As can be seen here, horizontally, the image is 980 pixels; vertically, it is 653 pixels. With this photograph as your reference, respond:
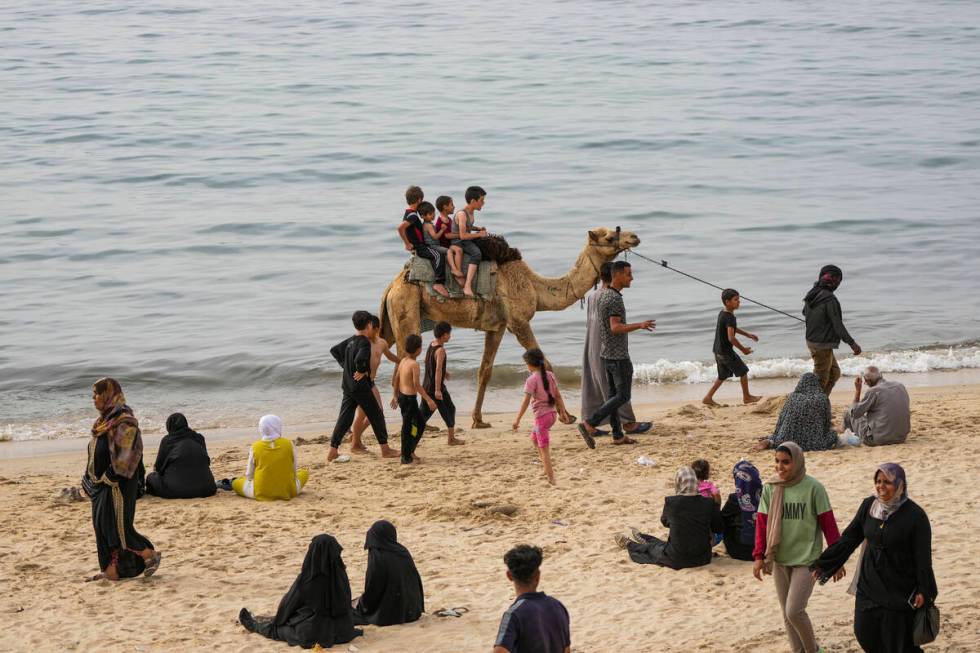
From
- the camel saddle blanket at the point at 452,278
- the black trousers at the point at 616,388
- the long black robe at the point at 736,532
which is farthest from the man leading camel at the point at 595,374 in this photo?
the long black robe at the point at 736,532

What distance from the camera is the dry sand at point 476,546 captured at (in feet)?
28.6

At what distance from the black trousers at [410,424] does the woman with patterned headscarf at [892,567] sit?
6.11 metres

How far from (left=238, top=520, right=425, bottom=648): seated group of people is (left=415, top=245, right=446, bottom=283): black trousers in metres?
5.30

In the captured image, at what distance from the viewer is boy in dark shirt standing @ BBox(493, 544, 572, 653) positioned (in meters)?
6.38

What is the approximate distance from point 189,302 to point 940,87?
1272 inches

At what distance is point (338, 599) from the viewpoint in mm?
8680

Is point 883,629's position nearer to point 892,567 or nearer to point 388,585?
point 892,567

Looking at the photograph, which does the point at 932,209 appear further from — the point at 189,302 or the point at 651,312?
the point at 189,302

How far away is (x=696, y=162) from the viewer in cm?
3753

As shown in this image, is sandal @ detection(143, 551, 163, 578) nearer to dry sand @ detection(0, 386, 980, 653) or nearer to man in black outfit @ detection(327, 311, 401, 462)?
dry sand @ detection(0, 386, 980, 653)

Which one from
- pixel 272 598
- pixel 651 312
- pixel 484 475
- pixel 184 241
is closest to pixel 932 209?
pixel 651 312

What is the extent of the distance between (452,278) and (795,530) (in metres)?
7.01

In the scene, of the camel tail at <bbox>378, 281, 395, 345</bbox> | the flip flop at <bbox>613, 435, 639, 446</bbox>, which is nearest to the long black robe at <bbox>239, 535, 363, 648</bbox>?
the flip flop at <bbox>613, 435, 639, 446</bbox>

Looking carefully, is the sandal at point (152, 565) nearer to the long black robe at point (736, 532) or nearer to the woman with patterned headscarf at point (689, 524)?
the woman with patterned headscarf at point (689, 524)
